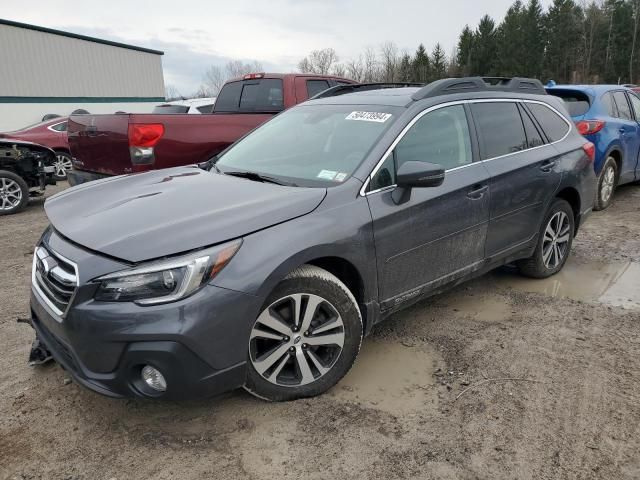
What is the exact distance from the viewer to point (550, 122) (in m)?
4.61

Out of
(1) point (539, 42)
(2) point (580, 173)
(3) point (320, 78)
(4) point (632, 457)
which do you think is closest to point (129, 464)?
(4) point (632, 457)

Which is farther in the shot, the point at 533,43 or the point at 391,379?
the point at 533,43

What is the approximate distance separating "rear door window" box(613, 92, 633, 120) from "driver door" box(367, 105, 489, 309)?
5.21 metres

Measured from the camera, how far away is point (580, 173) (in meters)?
4.71

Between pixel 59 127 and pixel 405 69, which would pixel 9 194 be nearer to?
pixel 59 127

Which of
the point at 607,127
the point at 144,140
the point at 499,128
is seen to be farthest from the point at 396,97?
the point at 607,127

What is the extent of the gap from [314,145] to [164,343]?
1794mm

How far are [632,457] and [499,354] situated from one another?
1.06 m

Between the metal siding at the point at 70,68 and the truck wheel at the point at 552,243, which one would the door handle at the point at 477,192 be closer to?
the truck wheel at the point at 552,243

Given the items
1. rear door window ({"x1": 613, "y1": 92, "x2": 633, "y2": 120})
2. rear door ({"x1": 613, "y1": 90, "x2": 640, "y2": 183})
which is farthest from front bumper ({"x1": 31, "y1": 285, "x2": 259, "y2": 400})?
rear door window ({"x1": 613, "y1": 92, "x2": 633, "y2": 120})

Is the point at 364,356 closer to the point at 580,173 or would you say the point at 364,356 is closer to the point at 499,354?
the point at 499,354

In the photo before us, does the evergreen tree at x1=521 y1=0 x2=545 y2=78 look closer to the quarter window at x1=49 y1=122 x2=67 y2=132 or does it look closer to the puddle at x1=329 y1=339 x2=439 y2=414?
the quarter window at x1=49 y1=122 x2=67 y2=132

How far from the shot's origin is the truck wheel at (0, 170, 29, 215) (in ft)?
A: 27.7

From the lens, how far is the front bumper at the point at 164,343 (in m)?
2.27
